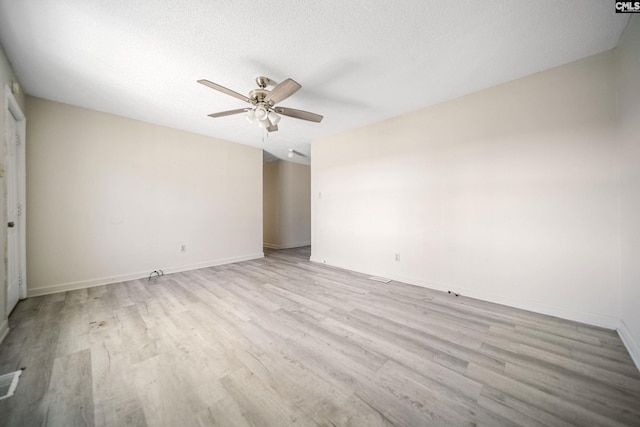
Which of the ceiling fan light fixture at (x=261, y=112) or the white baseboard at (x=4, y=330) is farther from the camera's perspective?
the ceiling fan light fixture at (x=261, y=112)

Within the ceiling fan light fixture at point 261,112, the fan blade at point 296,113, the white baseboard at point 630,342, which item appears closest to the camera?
the white baseboard at point 630,342

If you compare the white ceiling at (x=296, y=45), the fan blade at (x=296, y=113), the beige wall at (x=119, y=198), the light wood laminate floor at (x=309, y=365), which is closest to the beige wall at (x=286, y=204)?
the beige wall at (x=119, y=198)

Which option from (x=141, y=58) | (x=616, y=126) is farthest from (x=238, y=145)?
(x=616, y=126)

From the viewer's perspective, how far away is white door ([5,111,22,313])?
2355 millimetres

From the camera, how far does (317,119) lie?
2641 mm

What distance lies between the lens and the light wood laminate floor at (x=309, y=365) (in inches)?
46.6

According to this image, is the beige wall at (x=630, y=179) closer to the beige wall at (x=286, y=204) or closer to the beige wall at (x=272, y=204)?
the beige wall at (x=286, y=204)

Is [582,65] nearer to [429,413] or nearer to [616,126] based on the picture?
[616,126]

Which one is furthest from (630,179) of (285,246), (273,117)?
(285,246)

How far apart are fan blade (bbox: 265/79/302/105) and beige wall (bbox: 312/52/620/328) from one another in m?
2.11

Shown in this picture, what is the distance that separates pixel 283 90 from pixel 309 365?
2390mm

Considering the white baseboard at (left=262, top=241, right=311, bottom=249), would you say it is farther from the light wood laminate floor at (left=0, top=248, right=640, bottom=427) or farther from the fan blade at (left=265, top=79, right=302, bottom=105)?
the fan blade at (left=265, top=79, right=302, bottom=105)

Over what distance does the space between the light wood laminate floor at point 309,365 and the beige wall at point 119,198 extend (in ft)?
2.29

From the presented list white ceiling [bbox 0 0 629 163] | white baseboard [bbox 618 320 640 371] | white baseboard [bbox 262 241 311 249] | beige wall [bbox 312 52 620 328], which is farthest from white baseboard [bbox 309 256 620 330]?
white baseboard [bbox 262 241 311 249]
